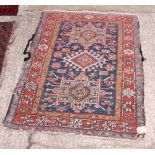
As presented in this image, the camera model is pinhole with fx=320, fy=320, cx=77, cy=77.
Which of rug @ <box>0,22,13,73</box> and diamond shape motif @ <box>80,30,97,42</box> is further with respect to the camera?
diamond shape motif @ <box>80,30,97,42</box>

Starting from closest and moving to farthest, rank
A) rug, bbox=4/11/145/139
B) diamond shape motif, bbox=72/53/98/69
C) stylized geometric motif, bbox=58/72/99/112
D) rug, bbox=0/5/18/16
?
1. rug, bbox=4/11/145/139
2. stylized geometric motif, bbox=58/72/99/112
3. diamond shape motif, bbox=72/53/98/69
4. rug, bbox=0/5/18/16

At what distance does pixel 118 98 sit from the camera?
12.0 feet

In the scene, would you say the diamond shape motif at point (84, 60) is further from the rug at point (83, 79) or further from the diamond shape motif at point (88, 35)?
the diamond shape motif at point (88, 35)

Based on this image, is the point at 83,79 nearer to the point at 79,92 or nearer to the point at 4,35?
the point at 79,92

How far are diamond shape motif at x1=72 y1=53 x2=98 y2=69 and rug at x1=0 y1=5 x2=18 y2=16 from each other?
1.48 meters

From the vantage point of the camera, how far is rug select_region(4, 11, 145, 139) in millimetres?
3383

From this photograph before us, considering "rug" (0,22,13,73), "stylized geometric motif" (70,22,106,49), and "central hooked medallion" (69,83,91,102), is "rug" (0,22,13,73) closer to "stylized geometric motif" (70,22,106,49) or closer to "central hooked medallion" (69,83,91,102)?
"stylized geometric motif" (70,22,106,49)

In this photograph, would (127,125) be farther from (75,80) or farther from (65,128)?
(75,80)

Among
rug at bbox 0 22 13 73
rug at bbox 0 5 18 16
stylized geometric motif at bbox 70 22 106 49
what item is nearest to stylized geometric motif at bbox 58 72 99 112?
stylized geometric motif at bbox 70 22 106 49

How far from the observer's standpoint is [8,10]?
507cm

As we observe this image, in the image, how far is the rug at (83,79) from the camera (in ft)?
11.1

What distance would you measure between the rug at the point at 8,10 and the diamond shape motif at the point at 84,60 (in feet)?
4.86

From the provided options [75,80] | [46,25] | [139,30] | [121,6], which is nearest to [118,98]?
[75,80]

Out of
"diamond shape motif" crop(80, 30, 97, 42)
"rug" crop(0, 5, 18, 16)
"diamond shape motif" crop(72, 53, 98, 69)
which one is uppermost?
"rug" crop(0, 5, 18, 16)
